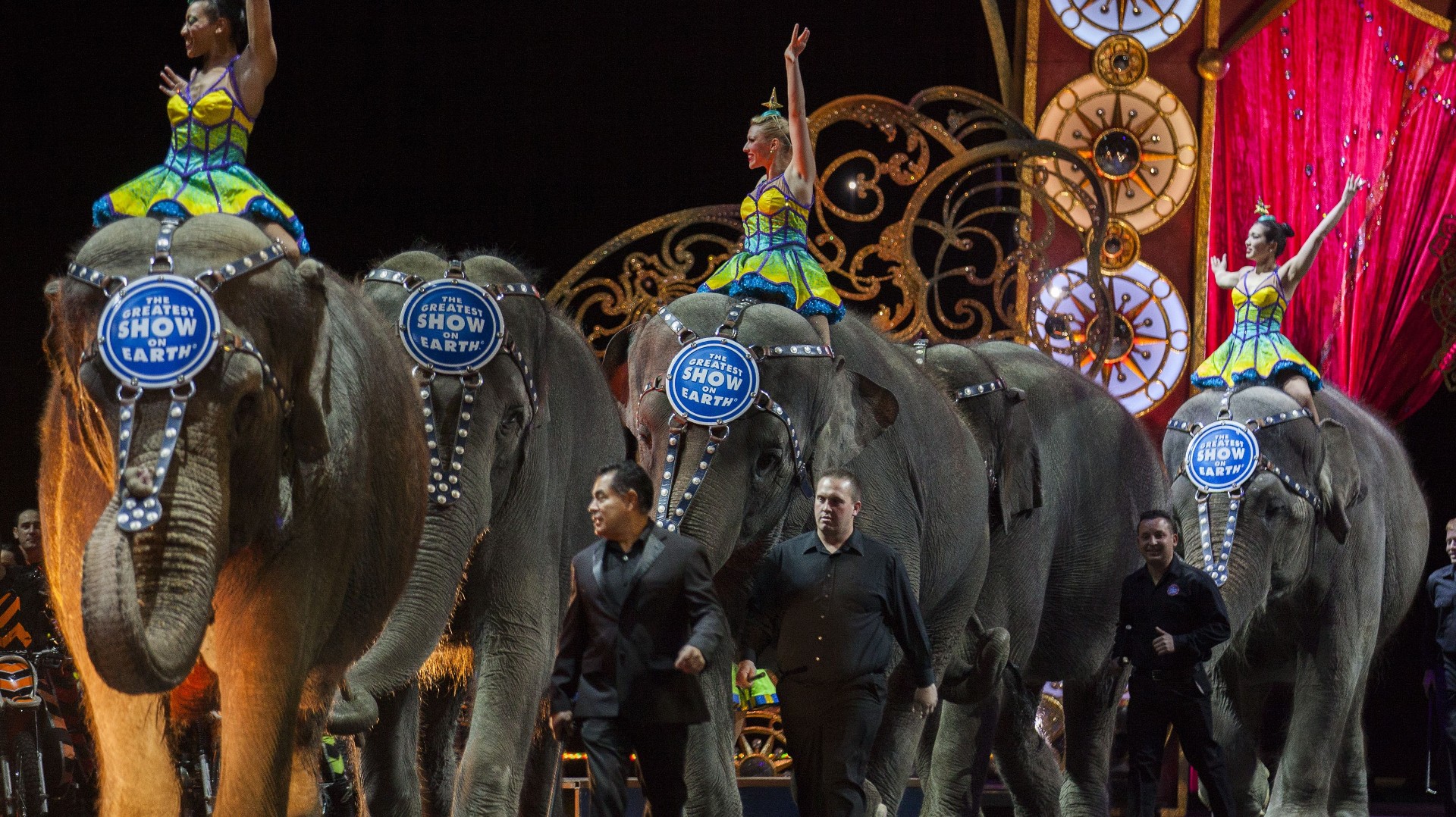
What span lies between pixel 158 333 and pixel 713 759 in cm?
228

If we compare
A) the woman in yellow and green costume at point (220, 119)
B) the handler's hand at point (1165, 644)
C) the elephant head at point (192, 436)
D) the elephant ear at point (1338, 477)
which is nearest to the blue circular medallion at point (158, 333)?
the elephant head at point (192, 436)

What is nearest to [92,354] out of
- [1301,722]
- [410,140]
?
[1301,722]

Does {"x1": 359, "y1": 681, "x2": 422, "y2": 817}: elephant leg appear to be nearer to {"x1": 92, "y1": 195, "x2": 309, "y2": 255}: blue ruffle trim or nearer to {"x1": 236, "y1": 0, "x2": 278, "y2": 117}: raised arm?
{"x1": 92, "y1": 195, "x2": 309, "y2": 255}: blue ruffle trim

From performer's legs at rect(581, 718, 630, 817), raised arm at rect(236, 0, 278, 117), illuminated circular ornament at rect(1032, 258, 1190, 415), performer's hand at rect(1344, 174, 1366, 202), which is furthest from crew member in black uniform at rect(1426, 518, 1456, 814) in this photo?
raised arm at rect(236, 0, 278, 117)

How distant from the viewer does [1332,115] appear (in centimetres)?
1030

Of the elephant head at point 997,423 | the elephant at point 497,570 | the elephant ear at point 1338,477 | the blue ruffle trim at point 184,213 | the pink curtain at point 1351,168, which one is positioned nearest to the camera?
the blue ruffle trim at point 184,213

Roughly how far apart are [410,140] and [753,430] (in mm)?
4795

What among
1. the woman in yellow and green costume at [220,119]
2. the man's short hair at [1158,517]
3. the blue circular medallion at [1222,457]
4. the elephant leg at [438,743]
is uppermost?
the woman in yellow and green costume at [220,119]

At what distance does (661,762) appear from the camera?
4.92 m

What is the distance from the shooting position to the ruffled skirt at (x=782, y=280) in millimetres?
6000

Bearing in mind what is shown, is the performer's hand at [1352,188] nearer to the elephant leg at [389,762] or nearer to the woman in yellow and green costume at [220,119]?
the elephant leg at [389,762]

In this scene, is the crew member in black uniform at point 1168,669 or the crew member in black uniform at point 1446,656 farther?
the crew member in black uniform at point 1446,656

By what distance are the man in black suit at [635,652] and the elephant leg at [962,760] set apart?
2.15 metres

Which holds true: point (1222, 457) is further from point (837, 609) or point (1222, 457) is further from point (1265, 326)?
point (837, 609)
